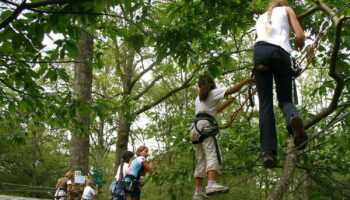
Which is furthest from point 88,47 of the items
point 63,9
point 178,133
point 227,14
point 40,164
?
point 40,164

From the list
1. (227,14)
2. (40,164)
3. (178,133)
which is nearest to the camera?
(227,14)

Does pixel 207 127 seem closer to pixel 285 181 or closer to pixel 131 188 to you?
pixel 285 181

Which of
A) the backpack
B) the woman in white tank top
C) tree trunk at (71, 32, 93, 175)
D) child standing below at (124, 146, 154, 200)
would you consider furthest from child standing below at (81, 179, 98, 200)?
the woman in white tank top

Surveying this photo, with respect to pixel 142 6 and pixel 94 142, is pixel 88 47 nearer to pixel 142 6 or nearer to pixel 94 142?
pixel 142 6

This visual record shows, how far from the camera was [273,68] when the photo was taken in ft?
10.7

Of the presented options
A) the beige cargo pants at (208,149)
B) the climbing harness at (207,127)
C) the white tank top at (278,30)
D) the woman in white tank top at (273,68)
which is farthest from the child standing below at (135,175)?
the white tank top at (278,30)

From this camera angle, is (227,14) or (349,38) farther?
(227,14)

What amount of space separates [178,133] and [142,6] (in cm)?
372

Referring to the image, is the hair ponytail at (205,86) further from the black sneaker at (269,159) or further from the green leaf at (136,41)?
the black sneaker at (269,159)

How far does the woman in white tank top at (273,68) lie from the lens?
3096 millimetres

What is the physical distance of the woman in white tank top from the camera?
3096mm

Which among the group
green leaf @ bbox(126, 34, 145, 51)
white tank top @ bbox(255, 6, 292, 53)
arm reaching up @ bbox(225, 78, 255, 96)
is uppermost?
green leaf @ bbox(126, 34, 145, 51)

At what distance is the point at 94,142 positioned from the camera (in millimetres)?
24188

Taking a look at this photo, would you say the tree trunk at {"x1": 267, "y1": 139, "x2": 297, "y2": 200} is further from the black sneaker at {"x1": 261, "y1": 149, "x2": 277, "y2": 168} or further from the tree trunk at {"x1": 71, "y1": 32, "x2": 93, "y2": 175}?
the tree trunk at {"x1": 71, "y1": 32, "x2": 93, "y2": 175}
